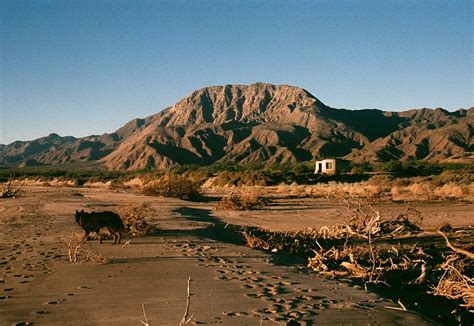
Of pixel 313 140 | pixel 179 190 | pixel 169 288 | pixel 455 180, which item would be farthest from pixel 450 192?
pixel 313 140

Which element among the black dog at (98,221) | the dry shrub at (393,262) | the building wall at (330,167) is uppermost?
the building wall at (330,167)

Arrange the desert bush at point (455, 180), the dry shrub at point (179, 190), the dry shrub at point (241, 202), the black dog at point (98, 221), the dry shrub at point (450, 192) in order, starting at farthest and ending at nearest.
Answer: the desert bush at point (455, 180), the dry shrub at point (179, 190), the dry shrub at point (450, 192), the dry shrub at point (241, 202), the black dog at point (98, 221)

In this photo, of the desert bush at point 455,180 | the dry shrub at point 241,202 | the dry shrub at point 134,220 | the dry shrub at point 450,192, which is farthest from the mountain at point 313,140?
the dry shrub at point 134,220

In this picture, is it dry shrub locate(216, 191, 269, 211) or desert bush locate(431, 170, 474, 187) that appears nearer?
dry shrub locate(216, 191, 269, 211)

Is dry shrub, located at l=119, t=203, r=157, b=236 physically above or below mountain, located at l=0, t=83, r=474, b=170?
below

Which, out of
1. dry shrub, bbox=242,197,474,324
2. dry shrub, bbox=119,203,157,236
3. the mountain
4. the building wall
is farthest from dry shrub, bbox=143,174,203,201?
the mountain

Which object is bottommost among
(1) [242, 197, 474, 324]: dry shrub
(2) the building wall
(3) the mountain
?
(1) [242, 197, 474, 324]: dry shrub

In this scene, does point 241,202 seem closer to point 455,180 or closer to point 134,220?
point 134,220

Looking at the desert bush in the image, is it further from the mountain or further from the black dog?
the mountain

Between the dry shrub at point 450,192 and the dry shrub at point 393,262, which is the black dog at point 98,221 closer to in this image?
the dry shrub at point 393,262

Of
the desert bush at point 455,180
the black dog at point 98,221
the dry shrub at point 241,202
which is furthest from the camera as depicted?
the desert bush at point 455,180

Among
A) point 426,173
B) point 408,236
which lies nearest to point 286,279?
point 408,236

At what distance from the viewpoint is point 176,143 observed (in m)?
125

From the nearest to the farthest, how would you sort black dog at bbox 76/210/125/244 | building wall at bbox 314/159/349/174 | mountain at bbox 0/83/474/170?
black dog at bbox 76/210/125/244 < building wall at bbox 314/159/349/174 < mountain at bbox 0/83/474/170
